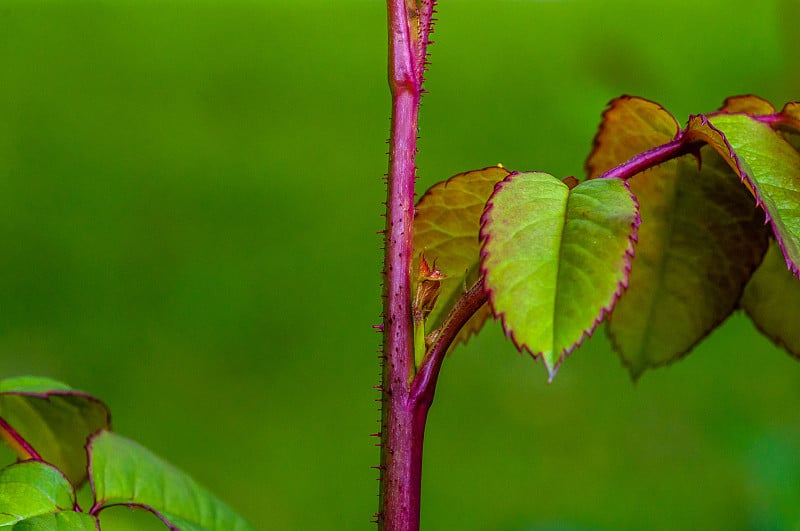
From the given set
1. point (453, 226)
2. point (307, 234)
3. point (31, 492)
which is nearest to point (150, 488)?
point (31, 492)

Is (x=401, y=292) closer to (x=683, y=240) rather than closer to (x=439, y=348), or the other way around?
(x=439, y=348)

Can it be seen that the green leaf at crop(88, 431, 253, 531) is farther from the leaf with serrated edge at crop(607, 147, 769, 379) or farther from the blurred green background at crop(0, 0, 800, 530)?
the blurred green background at crop(0, 0, 800, 530)

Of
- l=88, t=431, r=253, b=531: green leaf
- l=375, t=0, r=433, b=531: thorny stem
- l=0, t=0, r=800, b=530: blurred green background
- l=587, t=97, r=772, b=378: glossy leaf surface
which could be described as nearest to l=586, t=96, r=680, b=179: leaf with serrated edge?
l=587, t=97, r=772, b=378: glossy leaf surface

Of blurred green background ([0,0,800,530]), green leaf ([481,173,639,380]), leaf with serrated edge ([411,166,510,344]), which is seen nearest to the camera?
green leaf ([481,173,639,380])

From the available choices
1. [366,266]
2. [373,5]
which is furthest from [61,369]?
[373,5]

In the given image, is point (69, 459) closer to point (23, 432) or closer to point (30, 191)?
point (23, 432)

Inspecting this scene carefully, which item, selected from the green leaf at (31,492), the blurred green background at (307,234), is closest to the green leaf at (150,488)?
the green leaf at (31,492)
